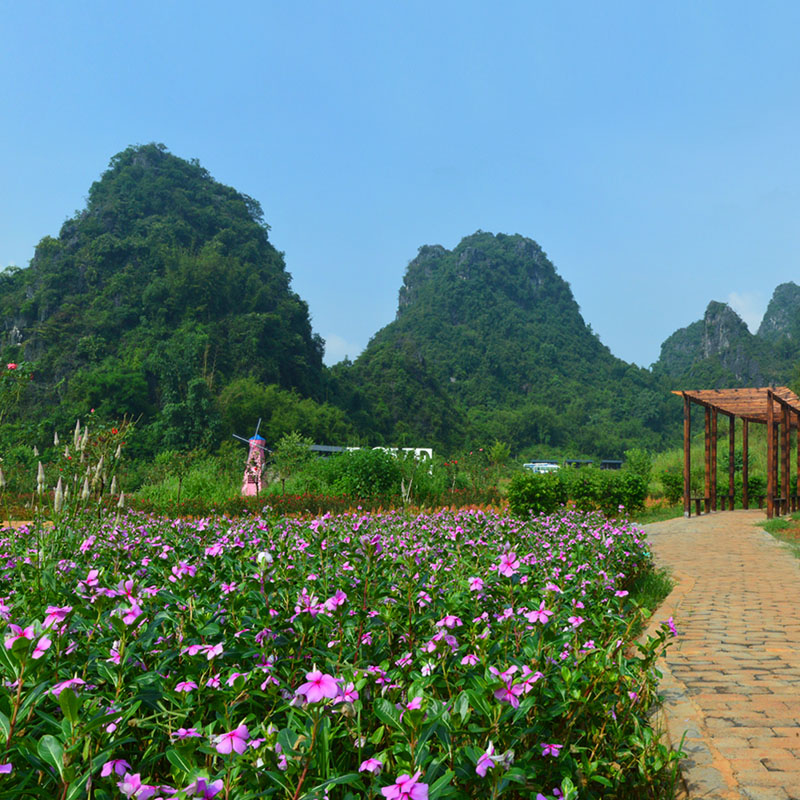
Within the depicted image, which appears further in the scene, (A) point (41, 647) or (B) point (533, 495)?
(B) point (533, 495)

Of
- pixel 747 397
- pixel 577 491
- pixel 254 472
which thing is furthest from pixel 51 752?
pixel 254 472

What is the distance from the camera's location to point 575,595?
289cm

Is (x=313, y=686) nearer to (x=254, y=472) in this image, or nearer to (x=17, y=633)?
(x=17, y=633)

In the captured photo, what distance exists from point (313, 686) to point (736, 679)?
9.11ft

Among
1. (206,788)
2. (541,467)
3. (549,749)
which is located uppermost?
(206,788)

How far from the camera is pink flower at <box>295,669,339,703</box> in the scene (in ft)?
3.99

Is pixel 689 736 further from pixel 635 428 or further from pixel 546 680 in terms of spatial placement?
pixel 635 428

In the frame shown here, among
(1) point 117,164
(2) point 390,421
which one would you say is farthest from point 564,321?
(1) point 117,164

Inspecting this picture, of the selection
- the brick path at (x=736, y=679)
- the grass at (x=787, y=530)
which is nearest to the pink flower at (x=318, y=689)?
A: the brick path at (x=736, y=679)

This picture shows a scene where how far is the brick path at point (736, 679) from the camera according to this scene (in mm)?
2182

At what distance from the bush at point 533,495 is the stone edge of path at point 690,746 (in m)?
7.08

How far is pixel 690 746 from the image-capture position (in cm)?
236

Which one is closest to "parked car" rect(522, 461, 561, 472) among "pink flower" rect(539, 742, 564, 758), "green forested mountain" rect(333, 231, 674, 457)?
"green forested mountain" rect(333, 231, 674, 457)

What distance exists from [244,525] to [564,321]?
254 feet
